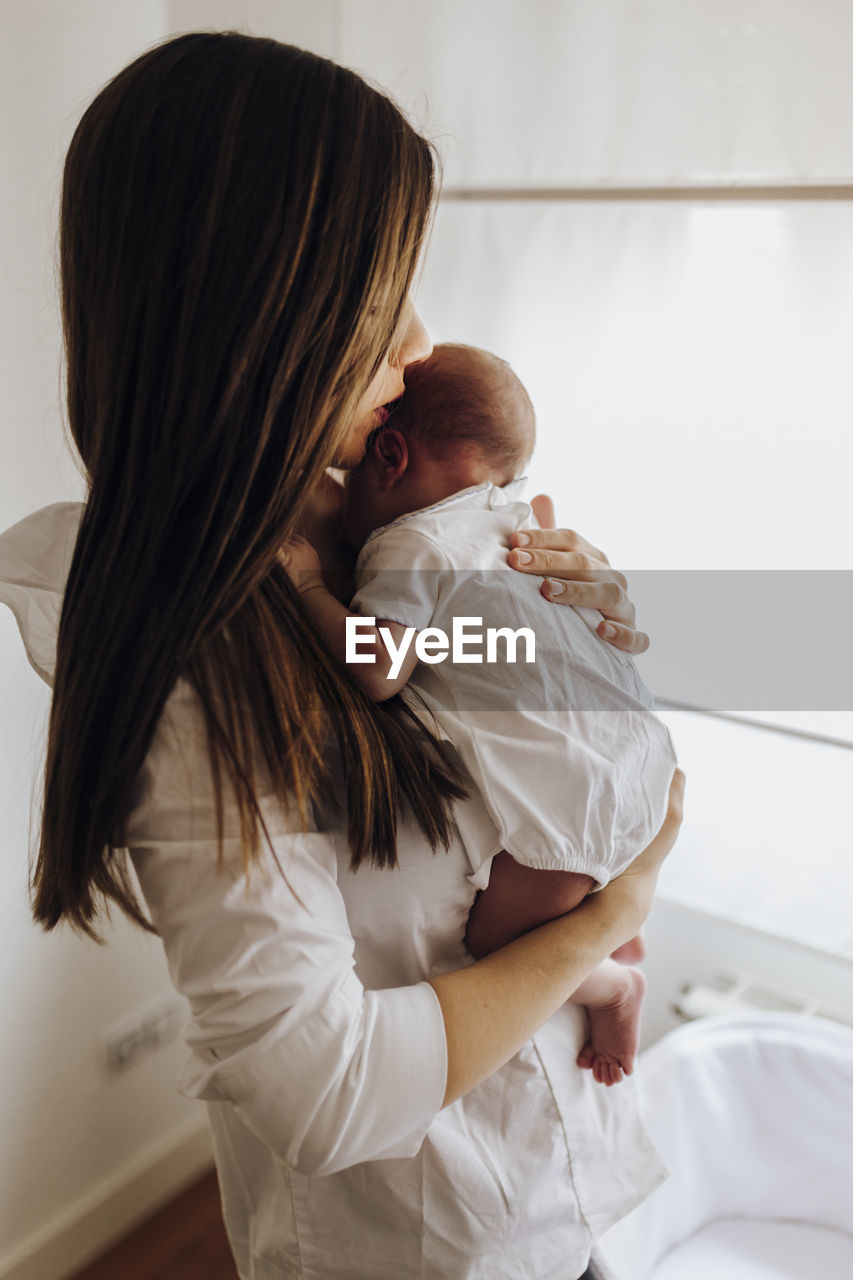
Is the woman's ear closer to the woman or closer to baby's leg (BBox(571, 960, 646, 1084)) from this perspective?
the woman

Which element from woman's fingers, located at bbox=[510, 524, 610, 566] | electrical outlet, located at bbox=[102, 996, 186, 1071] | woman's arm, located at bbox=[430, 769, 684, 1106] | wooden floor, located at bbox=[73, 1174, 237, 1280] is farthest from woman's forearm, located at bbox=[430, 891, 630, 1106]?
wooden floor, located at bbox=[73, 1174, 237, 1280]

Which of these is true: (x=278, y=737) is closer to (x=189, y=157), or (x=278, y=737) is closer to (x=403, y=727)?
(x=403, y=727)

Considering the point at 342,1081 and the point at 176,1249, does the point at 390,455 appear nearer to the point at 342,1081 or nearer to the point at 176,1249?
the point at 342,1081

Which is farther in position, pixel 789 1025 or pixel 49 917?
pixel 789 1025

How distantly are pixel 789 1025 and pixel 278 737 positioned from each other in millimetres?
1286

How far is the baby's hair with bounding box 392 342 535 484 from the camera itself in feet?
3.76

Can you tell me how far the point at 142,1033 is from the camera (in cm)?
195

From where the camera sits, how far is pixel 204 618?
2.27 ft

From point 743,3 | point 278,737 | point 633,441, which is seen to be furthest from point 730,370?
point 278,737

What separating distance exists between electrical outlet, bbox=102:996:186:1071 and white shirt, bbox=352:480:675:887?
1323mm

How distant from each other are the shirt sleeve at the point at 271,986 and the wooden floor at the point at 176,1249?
155 cm

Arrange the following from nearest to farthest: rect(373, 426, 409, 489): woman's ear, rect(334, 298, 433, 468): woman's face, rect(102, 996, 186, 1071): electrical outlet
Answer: rect(334, 298, 433, 468): woman's face < rect(373, 426, 409, 489): woman's ear < rect(102, 996, 186, 1071): electrical outlet

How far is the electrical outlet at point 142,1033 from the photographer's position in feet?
6.22

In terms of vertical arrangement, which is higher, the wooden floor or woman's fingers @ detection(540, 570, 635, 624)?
woman's fingers @ detection(540, 570, 635, 624)
